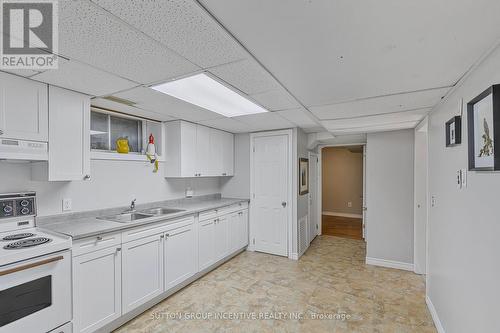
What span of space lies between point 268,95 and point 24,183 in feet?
7.76

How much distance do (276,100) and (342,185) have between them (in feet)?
19.8

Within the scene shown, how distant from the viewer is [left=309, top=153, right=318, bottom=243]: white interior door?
485 centimetres

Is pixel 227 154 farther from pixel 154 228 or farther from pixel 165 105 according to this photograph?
pixel 154 228

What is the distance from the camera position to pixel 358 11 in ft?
3.47

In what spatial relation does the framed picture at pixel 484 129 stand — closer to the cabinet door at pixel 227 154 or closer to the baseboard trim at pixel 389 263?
the baseboard trim at pixel 389 263

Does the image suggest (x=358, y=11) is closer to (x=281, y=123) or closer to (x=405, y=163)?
(x=281, y=123)

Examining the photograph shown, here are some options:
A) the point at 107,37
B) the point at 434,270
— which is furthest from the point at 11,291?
the point at 434,270

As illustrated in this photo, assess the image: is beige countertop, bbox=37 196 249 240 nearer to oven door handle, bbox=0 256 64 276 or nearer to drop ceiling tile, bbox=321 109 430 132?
oven door handle, bbox=0 256 64 276

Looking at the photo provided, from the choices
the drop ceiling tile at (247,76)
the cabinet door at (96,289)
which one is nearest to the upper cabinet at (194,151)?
the cabinet door at (96,289)

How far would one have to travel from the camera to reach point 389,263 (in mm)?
3678

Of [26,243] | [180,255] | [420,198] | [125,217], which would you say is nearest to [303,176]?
[420,198]

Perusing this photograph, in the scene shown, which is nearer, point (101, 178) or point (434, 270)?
point (434, 270)

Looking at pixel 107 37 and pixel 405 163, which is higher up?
pixel 107 37

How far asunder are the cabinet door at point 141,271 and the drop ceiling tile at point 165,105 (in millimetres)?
1437
